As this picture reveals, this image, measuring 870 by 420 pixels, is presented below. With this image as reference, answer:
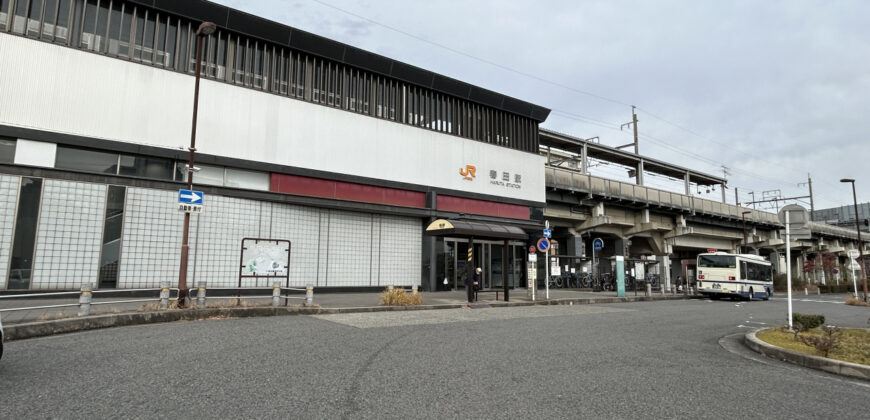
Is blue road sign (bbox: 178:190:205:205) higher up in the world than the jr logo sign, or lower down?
lower down

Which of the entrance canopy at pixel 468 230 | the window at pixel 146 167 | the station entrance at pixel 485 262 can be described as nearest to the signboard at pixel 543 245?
the entrance canopy at pixel 468 230

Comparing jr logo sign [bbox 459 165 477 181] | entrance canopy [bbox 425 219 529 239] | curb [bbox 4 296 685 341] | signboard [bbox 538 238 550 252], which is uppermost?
jr logo sign [bbox 459 165 477 181]

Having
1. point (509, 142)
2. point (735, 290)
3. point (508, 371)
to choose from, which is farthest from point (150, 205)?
point (735, 290)

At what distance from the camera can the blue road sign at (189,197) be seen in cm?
1230

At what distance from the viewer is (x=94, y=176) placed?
602 inches

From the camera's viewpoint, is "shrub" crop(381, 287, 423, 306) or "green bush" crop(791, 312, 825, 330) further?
"shrub" crop(381, 287, 423, 306)

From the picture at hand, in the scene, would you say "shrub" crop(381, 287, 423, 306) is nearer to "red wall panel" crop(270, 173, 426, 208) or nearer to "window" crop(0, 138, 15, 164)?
"red wall panel" crop(270, 173, 426, 208)

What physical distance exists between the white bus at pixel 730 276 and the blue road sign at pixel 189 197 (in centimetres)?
2783

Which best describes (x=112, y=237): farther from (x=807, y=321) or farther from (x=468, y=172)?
(x=807, y=321)

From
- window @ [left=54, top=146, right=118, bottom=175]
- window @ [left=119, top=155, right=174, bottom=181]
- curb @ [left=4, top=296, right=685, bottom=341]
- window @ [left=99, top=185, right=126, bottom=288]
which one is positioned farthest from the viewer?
window @ [left=119, top=155, right=174, bottom=181]

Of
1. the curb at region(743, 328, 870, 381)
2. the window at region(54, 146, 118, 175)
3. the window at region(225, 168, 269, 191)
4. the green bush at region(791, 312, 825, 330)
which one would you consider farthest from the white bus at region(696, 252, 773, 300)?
the window at region(54, 146, 118, 175)

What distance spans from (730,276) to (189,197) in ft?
92.8

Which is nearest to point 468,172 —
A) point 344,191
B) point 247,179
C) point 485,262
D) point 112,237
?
point 485,262

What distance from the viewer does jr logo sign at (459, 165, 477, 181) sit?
25.7 meters
